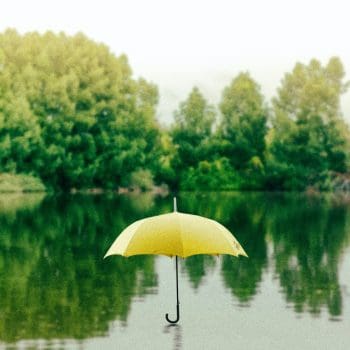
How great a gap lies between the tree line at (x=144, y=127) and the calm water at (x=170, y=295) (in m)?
42.1

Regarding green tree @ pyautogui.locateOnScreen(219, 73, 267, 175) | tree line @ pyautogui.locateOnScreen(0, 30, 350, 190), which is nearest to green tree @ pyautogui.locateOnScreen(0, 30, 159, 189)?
tree line @ pyautogui.locateOnScreen(0, 30, 350, 190)

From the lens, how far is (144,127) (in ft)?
243

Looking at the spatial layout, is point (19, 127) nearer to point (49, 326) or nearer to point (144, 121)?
point (144, 121)

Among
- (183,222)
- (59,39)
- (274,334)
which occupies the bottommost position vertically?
(274,334)

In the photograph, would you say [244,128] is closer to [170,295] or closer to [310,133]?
[310,133]

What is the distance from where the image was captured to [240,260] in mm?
19219

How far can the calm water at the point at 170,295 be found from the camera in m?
9.99

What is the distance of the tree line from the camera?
6712 centimetres

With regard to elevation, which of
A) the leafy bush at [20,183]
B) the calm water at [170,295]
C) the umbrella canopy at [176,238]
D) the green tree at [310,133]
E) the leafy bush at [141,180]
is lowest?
the calm water at [170,295]

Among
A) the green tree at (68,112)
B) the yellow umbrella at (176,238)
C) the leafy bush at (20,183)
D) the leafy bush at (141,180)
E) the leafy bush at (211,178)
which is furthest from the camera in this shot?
the leafy bush at (211,178)

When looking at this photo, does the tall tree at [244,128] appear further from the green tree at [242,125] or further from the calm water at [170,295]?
the calm water at [170,295]

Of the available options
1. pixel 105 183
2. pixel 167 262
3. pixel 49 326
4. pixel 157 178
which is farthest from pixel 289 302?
pixel 157 178

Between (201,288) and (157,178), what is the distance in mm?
64254

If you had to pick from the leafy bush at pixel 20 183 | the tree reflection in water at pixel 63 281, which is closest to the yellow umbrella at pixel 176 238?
the tree reflection in water at pixel 63 281
